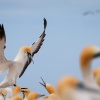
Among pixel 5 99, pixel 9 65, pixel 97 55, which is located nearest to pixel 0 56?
pixel 9 65

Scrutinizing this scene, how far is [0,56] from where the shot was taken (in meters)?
8.41

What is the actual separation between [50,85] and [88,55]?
5175mm

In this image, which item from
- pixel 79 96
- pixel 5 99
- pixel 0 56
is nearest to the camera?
pixel 79 96

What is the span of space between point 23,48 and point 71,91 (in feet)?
21.6

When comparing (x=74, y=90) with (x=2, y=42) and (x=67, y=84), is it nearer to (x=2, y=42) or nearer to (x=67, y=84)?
(x=67, y=84)

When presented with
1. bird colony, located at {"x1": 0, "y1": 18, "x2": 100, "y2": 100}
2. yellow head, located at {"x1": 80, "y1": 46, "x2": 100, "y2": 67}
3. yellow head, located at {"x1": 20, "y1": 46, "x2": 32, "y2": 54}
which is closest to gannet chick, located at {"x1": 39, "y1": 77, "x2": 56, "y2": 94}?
bird colony, located at {"x1": 0, "y1": 18, "x2": 100, "y2": 100}

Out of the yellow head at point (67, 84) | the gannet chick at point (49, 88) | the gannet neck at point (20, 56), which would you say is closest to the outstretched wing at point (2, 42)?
the gannet neck at point (20, 56)

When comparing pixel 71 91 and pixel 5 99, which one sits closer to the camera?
pixel 71 91

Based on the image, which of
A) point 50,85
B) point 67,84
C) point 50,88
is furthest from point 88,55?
point 50,85

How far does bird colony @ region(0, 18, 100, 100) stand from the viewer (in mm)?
1955

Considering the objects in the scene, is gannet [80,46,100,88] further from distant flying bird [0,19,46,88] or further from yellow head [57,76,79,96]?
distant flying bird [0,19,46,88]

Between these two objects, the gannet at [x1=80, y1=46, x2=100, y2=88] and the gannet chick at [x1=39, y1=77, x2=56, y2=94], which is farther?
the gannet chick at [x1=39, y1=77, x2=56, y2=94]

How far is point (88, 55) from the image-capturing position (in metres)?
2.25

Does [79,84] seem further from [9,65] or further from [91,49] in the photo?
[9,65]
